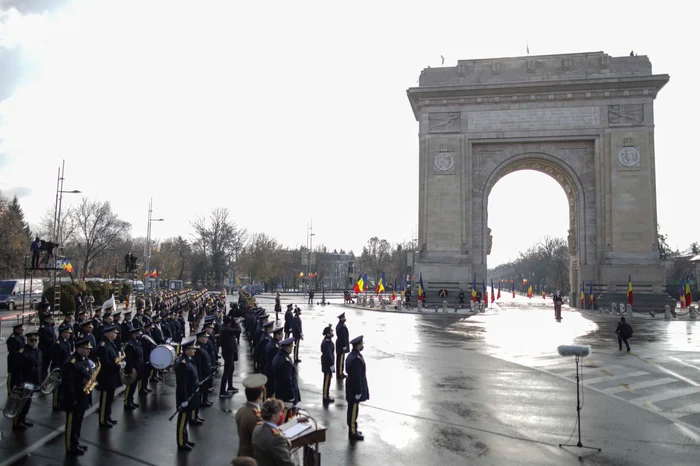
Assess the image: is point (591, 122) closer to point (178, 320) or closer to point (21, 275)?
point (178, 320)

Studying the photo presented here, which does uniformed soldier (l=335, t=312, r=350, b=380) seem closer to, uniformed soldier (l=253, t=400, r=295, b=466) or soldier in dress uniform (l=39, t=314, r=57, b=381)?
soldier in dress uniform (l=39, t=314, r=57, b=381)

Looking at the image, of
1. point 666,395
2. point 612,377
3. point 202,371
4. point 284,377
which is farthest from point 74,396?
point 612,377

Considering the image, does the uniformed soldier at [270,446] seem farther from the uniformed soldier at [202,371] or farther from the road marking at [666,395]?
the road marking at [666,395]

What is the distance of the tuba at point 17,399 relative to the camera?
8.48m

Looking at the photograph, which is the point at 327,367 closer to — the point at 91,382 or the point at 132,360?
the point at 132,360

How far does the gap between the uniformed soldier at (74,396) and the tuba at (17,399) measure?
131cm

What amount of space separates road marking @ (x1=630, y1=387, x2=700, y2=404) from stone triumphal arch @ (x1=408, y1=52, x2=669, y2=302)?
28.6 metres

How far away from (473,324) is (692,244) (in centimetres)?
8458

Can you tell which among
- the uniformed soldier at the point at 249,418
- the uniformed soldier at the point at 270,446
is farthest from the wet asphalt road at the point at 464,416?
the uniformed soldier at the point at 270,446

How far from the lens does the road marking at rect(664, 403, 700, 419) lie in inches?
394

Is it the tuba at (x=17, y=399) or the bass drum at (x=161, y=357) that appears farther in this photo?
the bass drum at (x=161, y=357)

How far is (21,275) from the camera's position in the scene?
56938 millimetres

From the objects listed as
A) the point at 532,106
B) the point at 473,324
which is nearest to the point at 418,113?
the point at 532,106

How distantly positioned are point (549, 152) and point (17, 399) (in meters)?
41.0
